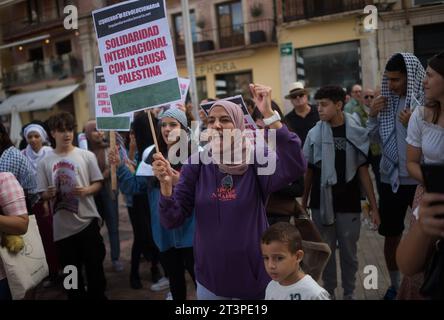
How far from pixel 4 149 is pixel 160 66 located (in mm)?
1270

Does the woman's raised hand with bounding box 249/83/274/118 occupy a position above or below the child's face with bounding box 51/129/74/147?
above

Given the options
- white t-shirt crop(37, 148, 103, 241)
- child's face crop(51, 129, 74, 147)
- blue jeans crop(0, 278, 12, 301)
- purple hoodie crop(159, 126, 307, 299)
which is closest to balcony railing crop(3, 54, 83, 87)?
child's face crop(51, 129, 74, 147)

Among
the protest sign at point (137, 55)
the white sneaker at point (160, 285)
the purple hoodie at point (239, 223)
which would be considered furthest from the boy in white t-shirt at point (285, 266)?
the white sneaker at point (160, 285)

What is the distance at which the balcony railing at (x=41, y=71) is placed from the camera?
16.1 ft

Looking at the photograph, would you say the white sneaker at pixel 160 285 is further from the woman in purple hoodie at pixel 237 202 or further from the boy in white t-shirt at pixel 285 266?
the boy in white t-shirt at pixel 285 266

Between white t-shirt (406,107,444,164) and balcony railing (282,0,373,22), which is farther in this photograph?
balcony railing (282,0,373,22)

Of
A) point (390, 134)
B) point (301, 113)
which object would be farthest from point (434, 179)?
point (301, 113)

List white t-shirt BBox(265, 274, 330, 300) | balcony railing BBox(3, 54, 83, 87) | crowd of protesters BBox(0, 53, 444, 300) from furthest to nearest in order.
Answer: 1. balcony railing BBox(3, 54, 83, 87)
2. crowd of protesters BBox(0, 53, 444, 300)
3. white t-shirt BBox(265, 274, 330, 300)

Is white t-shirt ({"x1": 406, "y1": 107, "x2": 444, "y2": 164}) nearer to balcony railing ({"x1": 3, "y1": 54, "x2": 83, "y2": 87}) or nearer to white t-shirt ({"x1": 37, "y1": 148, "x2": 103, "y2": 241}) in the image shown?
white t-shirt ({"x1": 37, "y1": 148, "x2": 103, "y2": 241})

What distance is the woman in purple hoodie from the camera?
2.20 m

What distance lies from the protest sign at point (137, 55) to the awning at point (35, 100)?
2.80m

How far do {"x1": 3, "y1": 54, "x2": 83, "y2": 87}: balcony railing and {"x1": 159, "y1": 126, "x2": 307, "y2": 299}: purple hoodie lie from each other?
10.6 feet

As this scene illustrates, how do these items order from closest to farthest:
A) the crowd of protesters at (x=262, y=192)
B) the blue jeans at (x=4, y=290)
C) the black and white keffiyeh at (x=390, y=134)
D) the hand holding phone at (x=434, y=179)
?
the hand holding phone at (x=434, y=179), the crowd of protesters at (x=262, y=192), the blue jeans at (x=4, y=290), the black and white keffiyeh at (x=390, y=134)
